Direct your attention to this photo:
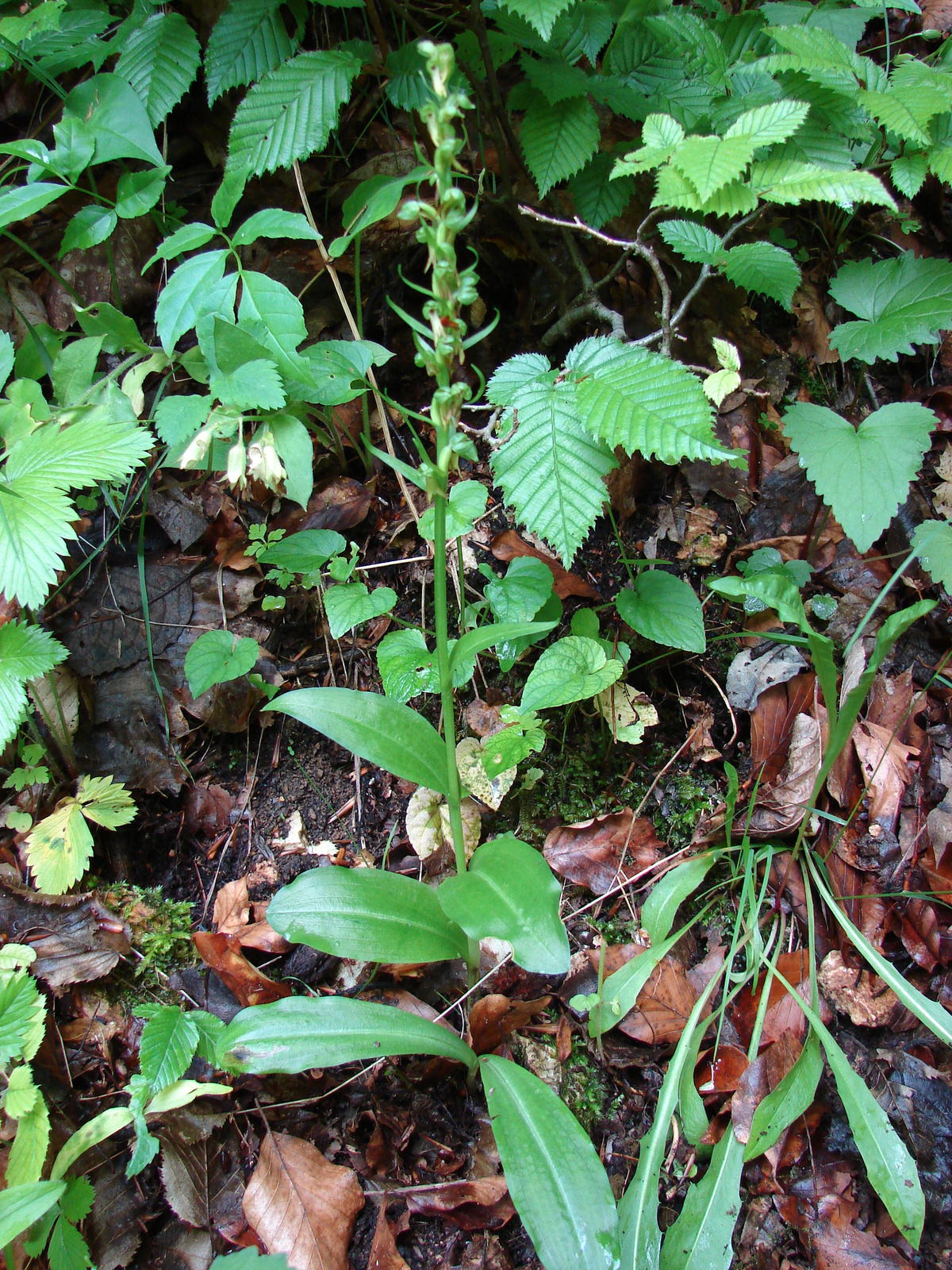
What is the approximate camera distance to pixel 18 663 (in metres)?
1.75

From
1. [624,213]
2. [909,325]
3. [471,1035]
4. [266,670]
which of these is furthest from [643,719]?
[624,213]

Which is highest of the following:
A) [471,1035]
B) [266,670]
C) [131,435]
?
[131,435]

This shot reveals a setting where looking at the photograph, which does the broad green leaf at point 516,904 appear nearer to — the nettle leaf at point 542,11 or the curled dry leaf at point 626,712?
the curled dry leaf at point 626,712

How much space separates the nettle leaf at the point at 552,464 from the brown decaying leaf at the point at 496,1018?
1.00m

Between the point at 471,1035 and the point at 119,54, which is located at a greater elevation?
the point at 119,54

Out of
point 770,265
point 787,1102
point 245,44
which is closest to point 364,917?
point 787,1102

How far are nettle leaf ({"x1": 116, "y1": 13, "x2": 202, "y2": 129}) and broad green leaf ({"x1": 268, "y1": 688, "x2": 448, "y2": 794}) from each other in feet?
6.01

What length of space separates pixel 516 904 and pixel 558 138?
6.76 feet

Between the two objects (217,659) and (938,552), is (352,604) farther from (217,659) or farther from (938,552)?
(938,552)

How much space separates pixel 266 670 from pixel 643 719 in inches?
42.1

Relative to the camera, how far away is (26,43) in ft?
7.11

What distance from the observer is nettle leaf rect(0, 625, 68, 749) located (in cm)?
168

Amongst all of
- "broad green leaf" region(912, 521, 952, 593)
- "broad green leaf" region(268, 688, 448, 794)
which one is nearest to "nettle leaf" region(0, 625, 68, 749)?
"broad green leaf" region(268, 688, 448, 794)

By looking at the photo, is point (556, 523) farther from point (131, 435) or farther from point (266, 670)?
point (131, 435)
